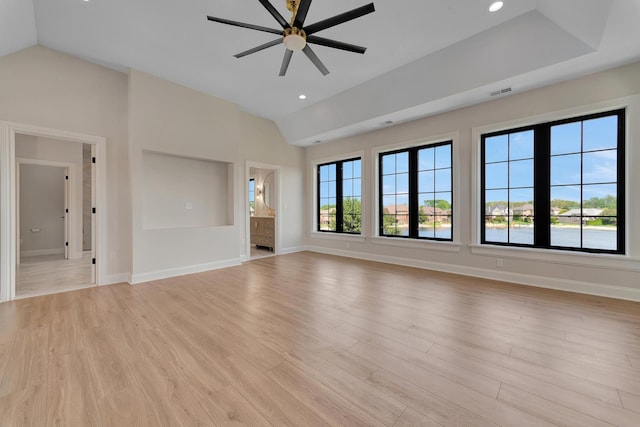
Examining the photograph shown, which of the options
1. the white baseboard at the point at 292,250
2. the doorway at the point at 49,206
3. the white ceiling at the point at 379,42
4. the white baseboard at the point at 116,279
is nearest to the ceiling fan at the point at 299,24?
the white ceiling at the point at 379,42

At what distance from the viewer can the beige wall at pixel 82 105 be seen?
3.42 metres

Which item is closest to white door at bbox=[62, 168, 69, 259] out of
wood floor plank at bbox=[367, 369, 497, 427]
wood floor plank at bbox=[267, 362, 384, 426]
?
wood floor plank at bbox=[267, 362, 384, 426]

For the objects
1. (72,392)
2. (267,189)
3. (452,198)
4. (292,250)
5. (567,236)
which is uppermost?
(267,189)

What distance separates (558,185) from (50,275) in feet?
27.5

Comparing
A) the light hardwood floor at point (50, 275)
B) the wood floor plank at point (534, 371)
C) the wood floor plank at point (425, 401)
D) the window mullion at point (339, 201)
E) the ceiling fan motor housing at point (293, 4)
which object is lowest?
the wood floor plank at point (425, 401)

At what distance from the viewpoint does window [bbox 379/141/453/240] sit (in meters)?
4.87

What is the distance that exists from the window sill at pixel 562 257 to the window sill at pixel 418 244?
320mm

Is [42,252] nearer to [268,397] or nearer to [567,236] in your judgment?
[268,397]

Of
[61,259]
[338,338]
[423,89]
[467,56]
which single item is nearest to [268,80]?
[423,89]

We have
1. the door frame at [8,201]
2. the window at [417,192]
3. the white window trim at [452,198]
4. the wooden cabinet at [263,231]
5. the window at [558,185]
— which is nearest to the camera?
the door frame at [8,201]

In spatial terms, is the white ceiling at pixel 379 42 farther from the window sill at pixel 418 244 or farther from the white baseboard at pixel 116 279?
the white baseboard at pixel 116 279

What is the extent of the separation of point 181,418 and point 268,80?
456cm

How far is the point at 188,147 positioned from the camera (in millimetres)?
4703

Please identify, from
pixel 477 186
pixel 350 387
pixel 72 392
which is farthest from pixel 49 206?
pixel 477 186
